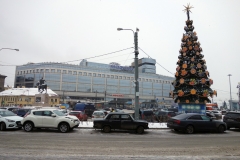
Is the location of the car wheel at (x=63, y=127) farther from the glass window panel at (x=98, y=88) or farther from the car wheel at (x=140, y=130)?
the glass window panel at (x=98, y=88)

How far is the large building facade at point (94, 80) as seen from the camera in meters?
107

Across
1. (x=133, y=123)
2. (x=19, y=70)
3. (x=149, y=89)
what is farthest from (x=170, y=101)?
(x=133, y=123)

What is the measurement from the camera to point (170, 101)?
455 ft

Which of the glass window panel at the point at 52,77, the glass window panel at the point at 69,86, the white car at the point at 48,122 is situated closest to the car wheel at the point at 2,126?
the white car at the point at 48,122

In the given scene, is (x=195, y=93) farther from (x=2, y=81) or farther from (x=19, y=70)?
(x=19, y=70)

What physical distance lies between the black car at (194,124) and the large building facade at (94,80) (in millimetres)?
81570

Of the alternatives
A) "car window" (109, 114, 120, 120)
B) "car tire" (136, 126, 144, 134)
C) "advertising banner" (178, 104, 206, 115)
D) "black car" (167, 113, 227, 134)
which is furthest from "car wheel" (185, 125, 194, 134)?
"advertising banner" (178, 104, 206, 115)

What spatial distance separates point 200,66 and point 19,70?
11429 cm

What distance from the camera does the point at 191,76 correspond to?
932 inches

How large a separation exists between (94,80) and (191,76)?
96950 mm

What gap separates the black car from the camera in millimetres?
14641

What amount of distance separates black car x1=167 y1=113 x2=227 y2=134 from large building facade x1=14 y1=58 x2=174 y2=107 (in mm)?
81570

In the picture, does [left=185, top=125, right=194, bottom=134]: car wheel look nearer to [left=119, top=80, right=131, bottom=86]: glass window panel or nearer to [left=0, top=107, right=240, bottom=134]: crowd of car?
[left=0, top=107, right=240, bottom=134]: crowd of car

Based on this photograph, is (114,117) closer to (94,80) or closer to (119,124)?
(119,124)
